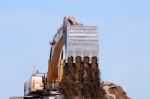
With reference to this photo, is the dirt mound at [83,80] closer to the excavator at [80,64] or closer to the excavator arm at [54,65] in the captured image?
the excavator at [80,64]

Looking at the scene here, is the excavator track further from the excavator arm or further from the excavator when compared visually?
the excavator arm

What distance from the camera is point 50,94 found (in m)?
38.2

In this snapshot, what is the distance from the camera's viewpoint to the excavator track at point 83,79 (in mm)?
34094

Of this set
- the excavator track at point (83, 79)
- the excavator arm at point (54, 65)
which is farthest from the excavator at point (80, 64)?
the excavator arm at point (54, 65)

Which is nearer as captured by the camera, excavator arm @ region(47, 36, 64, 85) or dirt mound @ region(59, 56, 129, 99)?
dirt mound @ region(59, 56, 129, 99)

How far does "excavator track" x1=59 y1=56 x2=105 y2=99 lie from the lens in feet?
112

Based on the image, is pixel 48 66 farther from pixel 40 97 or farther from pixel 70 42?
pixel 70 42

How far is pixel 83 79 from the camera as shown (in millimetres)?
34250

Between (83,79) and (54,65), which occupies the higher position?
(54,65)

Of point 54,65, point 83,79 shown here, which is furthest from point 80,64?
point 54,65

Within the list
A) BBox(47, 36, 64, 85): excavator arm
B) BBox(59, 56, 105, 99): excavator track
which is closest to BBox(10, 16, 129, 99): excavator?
BBox(59, 56, 105, 99): excavator track

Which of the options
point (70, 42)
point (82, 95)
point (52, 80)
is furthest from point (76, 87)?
point (52, 80)

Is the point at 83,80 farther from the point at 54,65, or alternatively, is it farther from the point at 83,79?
the point at 54,65

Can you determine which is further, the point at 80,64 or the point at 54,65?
the point at 54,65
